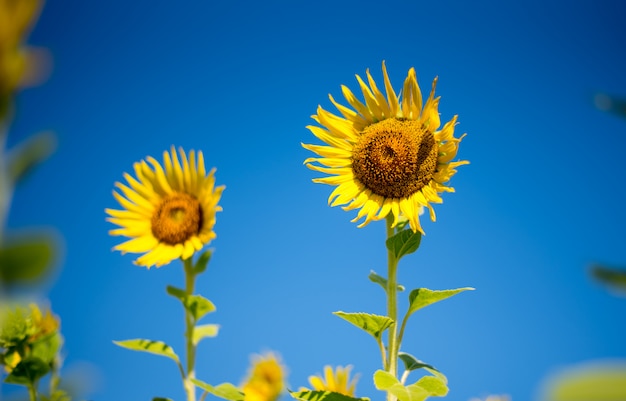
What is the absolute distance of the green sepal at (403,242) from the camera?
131 inches

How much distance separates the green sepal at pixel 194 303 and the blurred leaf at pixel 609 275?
2951mm

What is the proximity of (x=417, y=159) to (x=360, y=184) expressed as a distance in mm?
406

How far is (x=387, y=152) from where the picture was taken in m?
3.63

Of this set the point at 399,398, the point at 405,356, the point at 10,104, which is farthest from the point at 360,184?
the point at 10,104

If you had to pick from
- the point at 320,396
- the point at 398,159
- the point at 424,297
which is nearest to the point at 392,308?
the point at 424,297

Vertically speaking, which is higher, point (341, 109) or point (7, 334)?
point (341, 109)

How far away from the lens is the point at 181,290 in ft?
11.5

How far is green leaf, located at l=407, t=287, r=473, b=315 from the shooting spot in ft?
10.2

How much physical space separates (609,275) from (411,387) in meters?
2.51

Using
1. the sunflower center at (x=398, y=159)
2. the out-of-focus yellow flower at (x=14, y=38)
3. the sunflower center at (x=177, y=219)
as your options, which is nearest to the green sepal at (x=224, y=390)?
the sunflower center at (x=177, y=219)

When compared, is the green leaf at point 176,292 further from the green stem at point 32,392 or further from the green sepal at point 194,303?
the green stem at point 32,392

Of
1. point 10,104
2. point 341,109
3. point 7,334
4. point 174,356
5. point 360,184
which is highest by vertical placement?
point 341,109

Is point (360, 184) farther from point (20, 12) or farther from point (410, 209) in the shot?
point (20, 12)

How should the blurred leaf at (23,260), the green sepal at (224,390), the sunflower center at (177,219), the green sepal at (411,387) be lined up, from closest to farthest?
the blurred leaf at (23,260), the green sepal at (411,387), the green sepal at (224,390), the sunflower center at (177,219)
